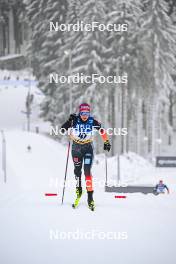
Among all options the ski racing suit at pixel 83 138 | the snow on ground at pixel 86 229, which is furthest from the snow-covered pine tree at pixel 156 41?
the ski racing suit at pixel 83 138

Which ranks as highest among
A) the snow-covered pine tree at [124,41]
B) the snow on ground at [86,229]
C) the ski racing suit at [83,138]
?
the snow-covered pine tree at [124,41]

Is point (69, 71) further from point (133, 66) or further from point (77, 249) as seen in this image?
point (77, 249)

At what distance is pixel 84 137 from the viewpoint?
8656mm

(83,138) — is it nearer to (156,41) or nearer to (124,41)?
(124,41)

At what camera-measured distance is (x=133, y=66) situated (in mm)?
32469

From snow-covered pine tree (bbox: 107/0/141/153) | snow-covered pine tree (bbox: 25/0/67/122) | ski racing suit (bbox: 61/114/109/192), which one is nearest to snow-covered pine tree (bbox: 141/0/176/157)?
snow-covered pine tree (bbox: 107/0/141/153)

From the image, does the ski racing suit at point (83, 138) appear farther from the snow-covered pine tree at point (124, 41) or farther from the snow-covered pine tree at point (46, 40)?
the snow-covered pine tree at point (46, 40)

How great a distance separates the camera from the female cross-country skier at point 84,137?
333 inches

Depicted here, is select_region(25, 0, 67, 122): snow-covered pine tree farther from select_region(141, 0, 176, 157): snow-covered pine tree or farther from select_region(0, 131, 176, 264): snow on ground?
select_region(0, 131, 176, 264): snow on ground

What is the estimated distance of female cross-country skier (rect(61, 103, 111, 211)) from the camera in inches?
333

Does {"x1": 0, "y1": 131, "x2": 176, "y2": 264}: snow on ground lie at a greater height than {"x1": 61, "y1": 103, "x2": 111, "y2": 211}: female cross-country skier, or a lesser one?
lesser

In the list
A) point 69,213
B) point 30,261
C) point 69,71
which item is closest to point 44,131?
point 69,71

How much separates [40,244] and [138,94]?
29.2 m

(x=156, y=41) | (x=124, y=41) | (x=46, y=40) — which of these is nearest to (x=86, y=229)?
(x=124, y=41)
